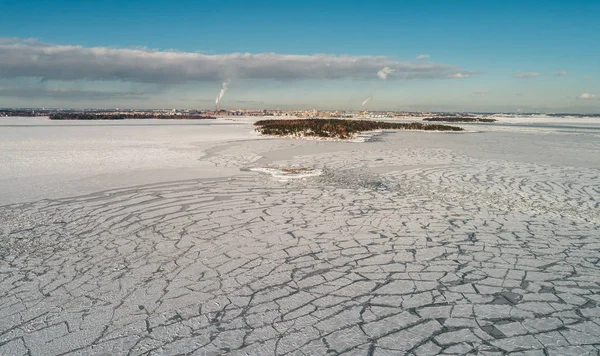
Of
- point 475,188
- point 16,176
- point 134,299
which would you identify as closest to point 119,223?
point 134,299

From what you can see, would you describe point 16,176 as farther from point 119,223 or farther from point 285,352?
point 285,352

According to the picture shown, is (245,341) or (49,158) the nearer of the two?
(245,341)

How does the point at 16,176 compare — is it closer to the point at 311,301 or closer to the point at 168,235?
the point at 168,235

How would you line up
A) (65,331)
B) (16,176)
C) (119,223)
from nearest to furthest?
(65,331) < (119,223) < (16,176)

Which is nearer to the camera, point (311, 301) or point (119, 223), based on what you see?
point (311, 301)

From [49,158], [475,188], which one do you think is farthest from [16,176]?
[475,188]

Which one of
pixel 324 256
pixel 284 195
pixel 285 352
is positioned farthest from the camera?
pixel 284 195
